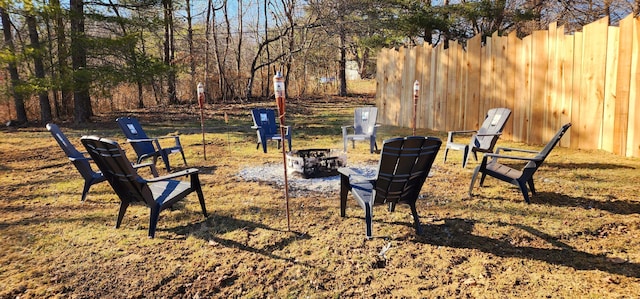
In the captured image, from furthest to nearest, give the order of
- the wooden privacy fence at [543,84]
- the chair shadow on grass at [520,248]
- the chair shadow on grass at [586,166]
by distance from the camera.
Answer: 1. the wooden privacy fence at [543,84]
2. the chair shadow on grass at [586,166]
3. the chair shadow on grass at [520,248]

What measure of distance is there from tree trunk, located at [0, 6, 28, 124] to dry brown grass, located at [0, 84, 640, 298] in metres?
6.20

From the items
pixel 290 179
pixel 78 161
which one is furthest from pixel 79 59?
pixel 290 179

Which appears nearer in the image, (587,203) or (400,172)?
(400,172)

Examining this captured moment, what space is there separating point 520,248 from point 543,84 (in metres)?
5.03

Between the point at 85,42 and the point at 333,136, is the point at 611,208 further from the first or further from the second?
the point at 85,42

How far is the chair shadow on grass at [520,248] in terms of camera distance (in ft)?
8.58

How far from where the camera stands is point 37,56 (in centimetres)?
963

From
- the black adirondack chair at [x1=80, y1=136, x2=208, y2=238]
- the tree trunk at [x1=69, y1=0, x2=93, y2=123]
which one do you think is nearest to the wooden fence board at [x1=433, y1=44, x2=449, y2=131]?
the black adirondack chair at [x1=80, y1=136, x2=208, y2=238]

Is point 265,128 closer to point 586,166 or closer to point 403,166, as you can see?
point 403,166

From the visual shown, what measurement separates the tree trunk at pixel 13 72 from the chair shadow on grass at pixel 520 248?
10.5 m

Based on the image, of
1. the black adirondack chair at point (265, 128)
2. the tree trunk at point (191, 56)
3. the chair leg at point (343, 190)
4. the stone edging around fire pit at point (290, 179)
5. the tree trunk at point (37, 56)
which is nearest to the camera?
the chair leg at point (343, 190)

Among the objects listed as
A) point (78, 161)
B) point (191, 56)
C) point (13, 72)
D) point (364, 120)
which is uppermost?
point (191, 56)

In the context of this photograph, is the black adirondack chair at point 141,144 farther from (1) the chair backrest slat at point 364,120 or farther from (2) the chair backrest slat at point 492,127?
(2) the chair backrest slat at point 492,127

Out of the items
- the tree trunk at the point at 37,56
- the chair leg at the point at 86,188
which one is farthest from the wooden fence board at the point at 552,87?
the tree trunk at the point at 37,56
